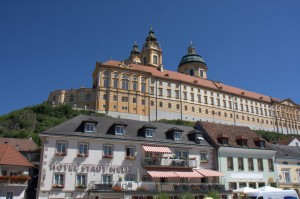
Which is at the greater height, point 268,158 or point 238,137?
point 238,137

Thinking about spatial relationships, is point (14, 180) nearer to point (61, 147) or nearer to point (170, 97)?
point (61, 147)

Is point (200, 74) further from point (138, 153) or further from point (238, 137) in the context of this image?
point (138, 153)

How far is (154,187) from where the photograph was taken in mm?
32875

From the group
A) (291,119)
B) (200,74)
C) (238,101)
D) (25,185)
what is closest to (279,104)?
(291,119)

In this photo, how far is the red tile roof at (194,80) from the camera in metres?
101

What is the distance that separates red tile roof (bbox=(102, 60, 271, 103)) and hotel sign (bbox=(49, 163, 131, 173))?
6095 cm

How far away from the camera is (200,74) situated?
12775 cm

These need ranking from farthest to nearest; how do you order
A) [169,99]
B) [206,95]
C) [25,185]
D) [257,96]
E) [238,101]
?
1. [257,96]
2. [238,101]
3. [206,95]
4. [169,99]
5. [25,185]

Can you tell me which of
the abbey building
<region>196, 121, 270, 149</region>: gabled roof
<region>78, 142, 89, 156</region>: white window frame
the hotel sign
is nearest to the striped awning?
the hotel sign

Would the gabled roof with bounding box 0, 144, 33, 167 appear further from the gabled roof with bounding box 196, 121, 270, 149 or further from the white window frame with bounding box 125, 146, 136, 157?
the gabled roof with bounding box 196, 121, 270, 149

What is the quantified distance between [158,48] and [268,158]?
3708 inches

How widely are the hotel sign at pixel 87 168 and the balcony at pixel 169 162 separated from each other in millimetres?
2075

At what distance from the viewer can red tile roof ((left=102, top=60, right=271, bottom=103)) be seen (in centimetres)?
10100

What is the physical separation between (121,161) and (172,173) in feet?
18.4
